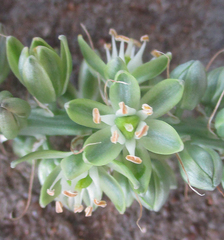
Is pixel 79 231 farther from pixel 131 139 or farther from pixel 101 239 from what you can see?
pixel 131 139

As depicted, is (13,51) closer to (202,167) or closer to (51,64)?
(51,64)

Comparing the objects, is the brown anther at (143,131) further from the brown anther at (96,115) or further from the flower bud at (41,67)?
the flower bud at (41,67)

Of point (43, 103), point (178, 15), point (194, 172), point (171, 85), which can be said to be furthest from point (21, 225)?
point (178, 15)

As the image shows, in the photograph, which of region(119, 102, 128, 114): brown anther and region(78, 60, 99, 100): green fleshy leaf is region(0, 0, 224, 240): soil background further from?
region(119, 102, 128, 114): brown anther

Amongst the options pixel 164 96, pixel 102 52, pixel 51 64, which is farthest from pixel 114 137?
pixel 102 52

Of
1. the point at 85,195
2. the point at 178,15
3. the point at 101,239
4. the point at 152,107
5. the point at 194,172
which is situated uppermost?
the point at 178,15

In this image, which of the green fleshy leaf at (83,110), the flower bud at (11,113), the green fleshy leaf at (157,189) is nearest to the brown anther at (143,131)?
the green fleshy leaf at (83,110)

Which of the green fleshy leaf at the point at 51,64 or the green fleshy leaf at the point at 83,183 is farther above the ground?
the green fleshy leaf at the point at 51,64
